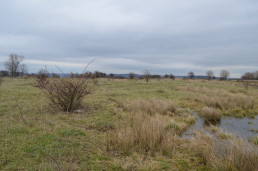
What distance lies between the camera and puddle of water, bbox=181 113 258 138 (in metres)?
5.75

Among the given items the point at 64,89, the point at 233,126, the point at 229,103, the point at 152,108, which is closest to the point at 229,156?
the point at 233,126

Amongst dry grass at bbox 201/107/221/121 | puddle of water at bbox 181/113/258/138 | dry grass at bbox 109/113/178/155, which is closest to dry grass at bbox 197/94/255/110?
puddle of water at bbox 181/113/258/138

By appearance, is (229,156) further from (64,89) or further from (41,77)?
(41,77)

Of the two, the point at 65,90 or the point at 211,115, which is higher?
the point at 65,90

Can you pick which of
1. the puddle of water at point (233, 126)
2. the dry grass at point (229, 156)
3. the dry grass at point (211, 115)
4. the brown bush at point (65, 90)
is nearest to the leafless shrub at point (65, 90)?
the brown bush at point (65, 90)

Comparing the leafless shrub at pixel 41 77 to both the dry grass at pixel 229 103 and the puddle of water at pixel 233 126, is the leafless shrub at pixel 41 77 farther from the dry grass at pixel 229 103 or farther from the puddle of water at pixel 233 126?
the dry grass at pixel 229 103

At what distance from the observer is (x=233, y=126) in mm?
6828

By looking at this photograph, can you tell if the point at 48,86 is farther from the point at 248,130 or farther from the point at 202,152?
the point at 248,130

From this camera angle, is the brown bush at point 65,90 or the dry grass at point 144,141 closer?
the dry grass at point 144,141

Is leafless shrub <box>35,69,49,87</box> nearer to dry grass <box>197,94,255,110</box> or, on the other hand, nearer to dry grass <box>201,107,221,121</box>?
dry grass <box>201,107,221,121</box>

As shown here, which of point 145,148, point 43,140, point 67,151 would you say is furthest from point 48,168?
point 145,148

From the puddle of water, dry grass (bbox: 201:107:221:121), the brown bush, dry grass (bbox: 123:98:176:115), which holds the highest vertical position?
the brown bush

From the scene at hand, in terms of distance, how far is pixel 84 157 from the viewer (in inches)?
137

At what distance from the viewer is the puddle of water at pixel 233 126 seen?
18.9ft
